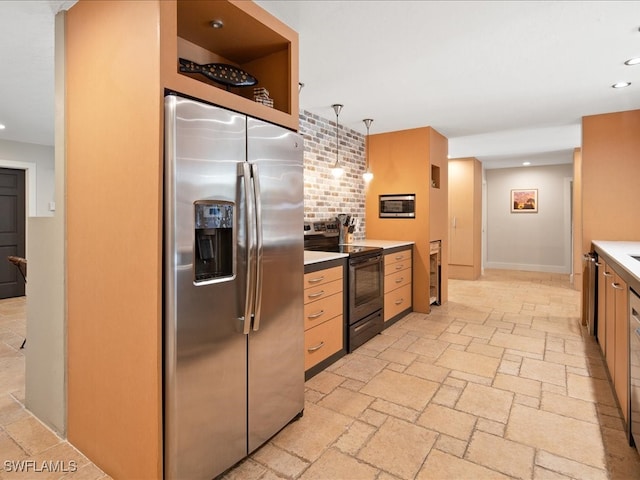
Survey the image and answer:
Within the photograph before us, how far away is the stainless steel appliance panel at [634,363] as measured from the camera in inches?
69.5

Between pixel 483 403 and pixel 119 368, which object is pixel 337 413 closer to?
pixel 483 403

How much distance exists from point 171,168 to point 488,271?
8.26m

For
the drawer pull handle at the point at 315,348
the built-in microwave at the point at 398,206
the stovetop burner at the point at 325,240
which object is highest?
the built-in microwave at the point at 398,206

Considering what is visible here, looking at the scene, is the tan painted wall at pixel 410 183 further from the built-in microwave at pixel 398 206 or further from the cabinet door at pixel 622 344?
the cabinet door at pixel 622 344

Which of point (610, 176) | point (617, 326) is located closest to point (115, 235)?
point (617, 326)

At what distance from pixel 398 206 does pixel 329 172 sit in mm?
1138

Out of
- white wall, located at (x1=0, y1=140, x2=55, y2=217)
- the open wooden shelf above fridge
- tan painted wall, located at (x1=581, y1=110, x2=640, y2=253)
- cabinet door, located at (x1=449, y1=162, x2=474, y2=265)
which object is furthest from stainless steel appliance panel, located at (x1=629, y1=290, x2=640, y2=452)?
white wall, located at (x1=0, y1=140, x2=55, y2=217)

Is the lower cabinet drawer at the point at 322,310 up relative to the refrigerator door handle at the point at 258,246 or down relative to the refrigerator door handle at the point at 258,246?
down

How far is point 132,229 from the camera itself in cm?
158

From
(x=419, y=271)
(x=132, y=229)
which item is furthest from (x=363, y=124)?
(x=132, y=229)

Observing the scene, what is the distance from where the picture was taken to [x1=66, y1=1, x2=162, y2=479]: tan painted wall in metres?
1.51

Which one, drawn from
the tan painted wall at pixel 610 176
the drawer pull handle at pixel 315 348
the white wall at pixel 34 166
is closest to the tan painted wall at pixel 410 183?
the tan painted wall at pixel 610 176

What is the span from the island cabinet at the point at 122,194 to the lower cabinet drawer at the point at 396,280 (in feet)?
8.15

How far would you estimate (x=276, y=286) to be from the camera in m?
2.00
